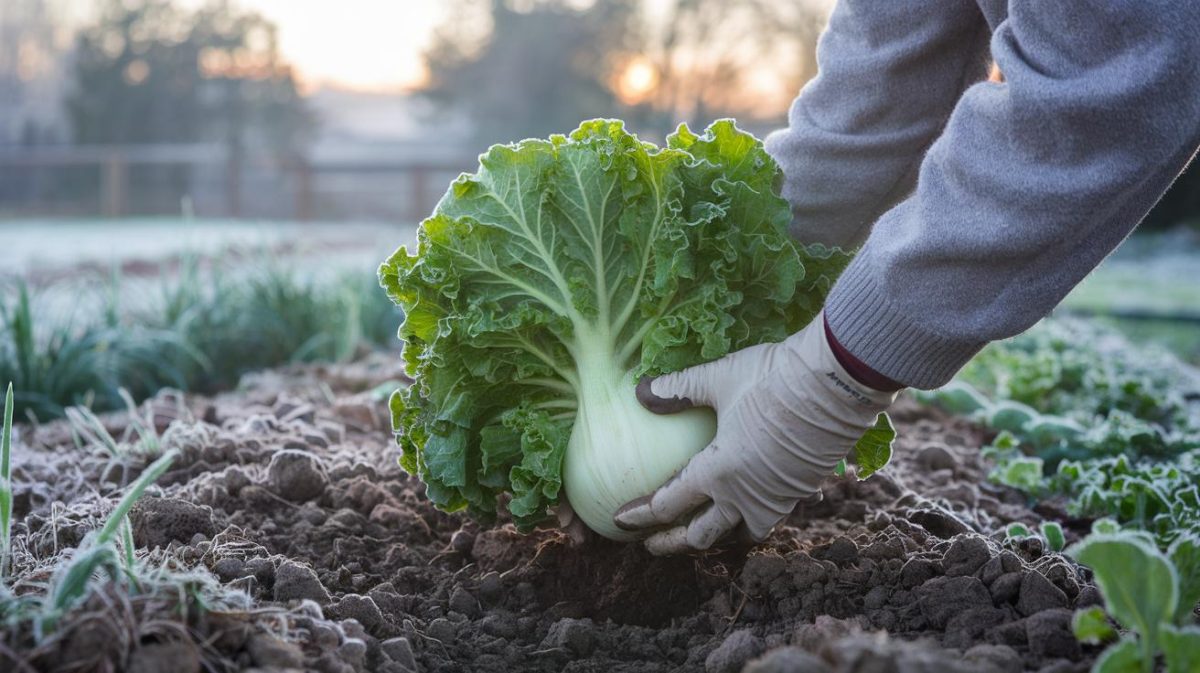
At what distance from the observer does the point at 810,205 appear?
112 inches

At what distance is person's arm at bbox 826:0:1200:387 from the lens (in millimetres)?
1983

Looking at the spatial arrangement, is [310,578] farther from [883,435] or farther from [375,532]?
[883,435]

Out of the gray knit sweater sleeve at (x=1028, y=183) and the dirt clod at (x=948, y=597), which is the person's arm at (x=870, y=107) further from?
the dirt clod at (x=948, y=597)

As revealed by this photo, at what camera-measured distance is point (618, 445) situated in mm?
2576

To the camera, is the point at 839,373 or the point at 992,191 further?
the point at 839,373

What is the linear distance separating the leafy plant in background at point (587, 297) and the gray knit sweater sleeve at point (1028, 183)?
13.7 inches

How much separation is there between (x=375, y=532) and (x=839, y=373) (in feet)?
4.40

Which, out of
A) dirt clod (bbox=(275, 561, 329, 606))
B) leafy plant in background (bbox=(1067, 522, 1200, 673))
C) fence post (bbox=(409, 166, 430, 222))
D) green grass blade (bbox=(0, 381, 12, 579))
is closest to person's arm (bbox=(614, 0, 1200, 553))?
leafy plant in background (bbox=(1067, 522, 1200, 673))

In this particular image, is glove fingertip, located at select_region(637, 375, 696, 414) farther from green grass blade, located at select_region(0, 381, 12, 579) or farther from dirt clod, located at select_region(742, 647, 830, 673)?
green grass blade, located at select_region(0, 381, 12, 579)

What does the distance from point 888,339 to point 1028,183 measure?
414 mm

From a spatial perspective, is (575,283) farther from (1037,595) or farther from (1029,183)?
(1037,595)

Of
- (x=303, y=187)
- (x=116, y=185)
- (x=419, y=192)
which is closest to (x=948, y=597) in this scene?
(x=419, y=192)

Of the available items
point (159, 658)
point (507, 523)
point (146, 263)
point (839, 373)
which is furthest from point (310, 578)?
point (146, 263)

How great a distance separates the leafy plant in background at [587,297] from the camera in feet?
8.49
